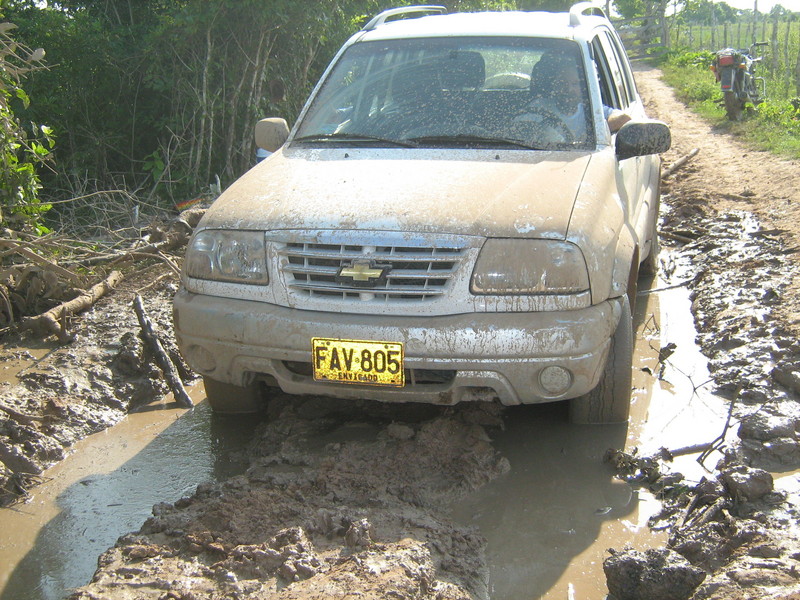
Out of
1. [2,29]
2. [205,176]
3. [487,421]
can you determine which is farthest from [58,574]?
A: [205,176]

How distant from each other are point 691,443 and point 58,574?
2.79 metres

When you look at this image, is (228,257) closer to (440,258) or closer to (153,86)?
(440,258)

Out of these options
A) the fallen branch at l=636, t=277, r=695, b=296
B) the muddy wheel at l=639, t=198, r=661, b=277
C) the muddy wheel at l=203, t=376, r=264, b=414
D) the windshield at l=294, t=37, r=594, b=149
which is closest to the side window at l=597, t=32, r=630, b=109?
the windshield at l=294, t=37, r=594, b=149

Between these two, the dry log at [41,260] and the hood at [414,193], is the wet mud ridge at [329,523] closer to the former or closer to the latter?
the hood at [414,193]

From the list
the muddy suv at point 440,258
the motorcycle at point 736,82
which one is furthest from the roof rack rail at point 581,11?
the motorcycle at point 736,82

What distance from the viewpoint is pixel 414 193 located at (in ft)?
11.8

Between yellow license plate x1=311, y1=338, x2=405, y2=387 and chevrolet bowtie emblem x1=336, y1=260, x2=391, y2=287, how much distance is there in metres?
0.25

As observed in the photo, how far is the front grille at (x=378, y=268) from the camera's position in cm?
335

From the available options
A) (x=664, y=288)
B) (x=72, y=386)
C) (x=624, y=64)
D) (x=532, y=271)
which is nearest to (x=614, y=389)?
(x=532, y=271)

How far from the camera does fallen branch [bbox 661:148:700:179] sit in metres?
9.80

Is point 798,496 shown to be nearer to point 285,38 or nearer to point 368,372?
point 368,372

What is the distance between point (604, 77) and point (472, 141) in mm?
1097

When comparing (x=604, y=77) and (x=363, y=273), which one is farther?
(x=604, y=77)

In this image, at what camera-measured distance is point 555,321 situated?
3.29 m
